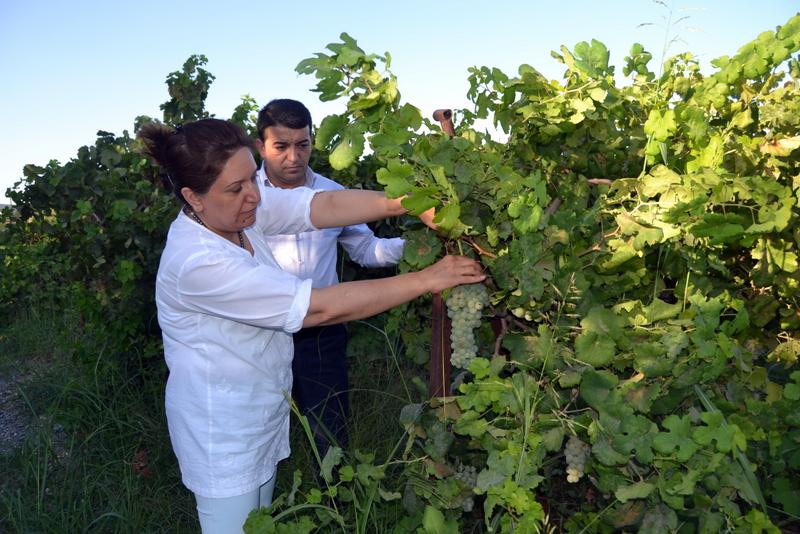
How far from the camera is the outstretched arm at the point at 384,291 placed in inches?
87.8

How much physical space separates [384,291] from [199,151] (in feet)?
2.88

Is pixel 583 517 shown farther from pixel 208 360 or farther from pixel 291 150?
pixel 291 150

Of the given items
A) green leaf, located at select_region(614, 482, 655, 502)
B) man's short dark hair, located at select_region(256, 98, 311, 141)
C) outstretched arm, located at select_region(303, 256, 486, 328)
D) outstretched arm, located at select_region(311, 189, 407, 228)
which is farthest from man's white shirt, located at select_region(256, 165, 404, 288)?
green leaf, located at select_region(614, 482, 655, 502)

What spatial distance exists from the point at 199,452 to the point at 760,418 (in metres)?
1.99

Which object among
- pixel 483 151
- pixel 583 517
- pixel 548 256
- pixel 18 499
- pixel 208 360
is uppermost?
pixel 483 151

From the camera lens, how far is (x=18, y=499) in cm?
410

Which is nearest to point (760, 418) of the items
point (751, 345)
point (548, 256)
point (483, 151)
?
point (751, 345)

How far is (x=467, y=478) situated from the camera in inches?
92.7

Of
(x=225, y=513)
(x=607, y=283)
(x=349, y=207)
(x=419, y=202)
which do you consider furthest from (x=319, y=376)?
(x=419, y=202)

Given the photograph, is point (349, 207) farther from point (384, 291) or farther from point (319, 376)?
point (319, 376)

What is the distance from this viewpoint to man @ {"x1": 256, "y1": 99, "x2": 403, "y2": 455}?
13.3ft

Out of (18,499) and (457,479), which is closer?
(457,479)

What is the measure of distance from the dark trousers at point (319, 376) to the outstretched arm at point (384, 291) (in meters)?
1.65

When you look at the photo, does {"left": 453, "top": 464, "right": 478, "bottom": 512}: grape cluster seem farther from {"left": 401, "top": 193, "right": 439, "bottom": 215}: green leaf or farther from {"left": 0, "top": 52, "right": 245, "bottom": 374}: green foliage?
{"left": 0, "top": 52, "right": 245, "bottom": 374}: green foliage
